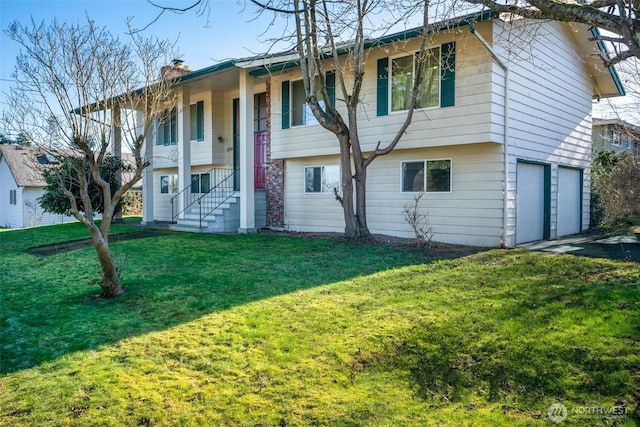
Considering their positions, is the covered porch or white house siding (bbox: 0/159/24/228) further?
white house siding (bbox: 0/159/24/228)

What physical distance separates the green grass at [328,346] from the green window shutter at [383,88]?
5.37 meters

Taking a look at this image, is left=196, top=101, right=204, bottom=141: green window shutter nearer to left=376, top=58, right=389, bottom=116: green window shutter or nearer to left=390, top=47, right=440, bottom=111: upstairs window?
left=376, top=58, right=389, bottom=116: green window shutter

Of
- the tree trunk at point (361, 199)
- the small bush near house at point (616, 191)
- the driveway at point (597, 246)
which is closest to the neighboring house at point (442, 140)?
the driveway at point (597, 246)

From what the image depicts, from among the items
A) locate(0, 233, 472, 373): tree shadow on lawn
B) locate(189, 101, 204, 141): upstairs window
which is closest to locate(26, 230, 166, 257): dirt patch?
locate(0, 233, 472, 373): tree shadow on lawn

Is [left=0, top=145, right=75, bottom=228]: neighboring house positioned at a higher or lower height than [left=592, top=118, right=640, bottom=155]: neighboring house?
lower

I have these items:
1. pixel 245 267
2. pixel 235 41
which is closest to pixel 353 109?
pixel 235 41

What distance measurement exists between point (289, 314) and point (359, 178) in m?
5.90

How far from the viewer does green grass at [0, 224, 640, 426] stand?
Answer: 12.4ft

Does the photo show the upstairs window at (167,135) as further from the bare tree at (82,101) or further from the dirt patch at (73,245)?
the bare tree at (82,101)

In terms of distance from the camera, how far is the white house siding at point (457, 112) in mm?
10352

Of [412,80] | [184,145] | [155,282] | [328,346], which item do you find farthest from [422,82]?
[184,145]

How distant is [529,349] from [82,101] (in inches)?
280

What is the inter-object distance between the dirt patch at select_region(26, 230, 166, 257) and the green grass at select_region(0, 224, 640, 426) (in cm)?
381

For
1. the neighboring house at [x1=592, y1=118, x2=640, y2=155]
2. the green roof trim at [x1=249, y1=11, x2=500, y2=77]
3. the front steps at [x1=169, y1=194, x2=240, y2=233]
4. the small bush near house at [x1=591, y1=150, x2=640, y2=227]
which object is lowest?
the front steps at [x1=169, y1=194, x2=240, y2=233]
